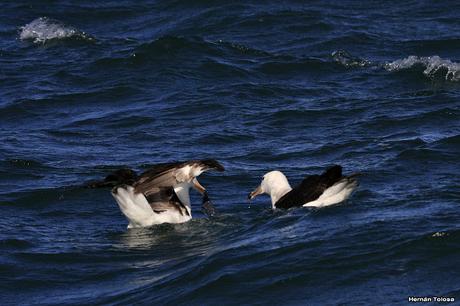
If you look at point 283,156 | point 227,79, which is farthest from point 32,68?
point 283,156

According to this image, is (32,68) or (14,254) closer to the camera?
(14,254)

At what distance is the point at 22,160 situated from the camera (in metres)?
19.4

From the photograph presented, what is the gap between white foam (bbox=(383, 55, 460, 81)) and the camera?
22984mm

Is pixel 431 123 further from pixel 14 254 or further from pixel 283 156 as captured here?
pixel 14 254

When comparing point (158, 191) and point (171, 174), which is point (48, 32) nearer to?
point (158, 191)

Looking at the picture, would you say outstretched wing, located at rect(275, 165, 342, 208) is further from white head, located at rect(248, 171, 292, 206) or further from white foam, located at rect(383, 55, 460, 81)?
white foam, located at rect(383, 55, 460, 81)

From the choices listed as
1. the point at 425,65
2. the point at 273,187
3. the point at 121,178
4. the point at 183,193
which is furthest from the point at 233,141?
the point at 121,178

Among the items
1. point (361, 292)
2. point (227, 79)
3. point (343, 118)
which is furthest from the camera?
point (227, 79)

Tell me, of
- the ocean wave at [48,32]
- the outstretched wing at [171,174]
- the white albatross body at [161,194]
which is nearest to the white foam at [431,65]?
the ocean wave at [48,32]

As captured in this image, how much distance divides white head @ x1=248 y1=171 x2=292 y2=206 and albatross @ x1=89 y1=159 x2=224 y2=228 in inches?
39.7

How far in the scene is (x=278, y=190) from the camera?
53.6 feet

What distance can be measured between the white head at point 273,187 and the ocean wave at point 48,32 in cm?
1109

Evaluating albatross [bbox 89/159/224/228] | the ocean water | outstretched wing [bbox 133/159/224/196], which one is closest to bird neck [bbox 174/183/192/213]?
albatross [bbox 89/159/224/228]

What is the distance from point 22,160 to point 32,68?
19.6ft
